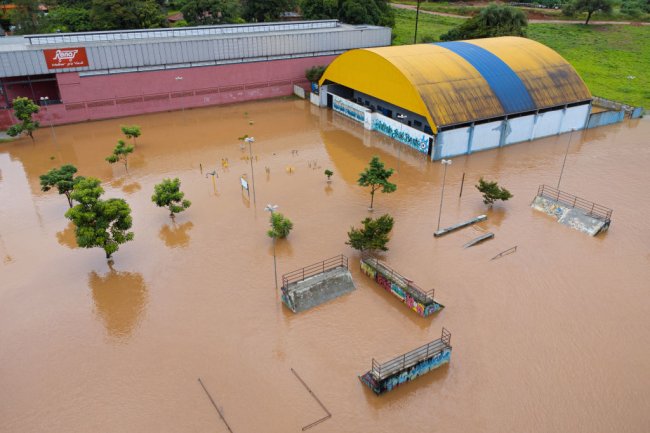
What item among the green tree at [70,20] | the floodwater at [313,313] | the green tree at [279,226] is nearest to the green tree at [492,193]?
the floodwater at [313,313]

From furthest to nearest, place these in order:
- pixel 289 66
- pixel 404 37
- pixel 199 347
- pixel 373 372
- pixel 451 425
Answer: pixel 404 37 < pixel 289 66 < pixel 199 347 < pixel 373 372 < pixel 451 425

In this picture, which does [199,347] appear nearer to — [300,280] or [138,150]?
[300,280]

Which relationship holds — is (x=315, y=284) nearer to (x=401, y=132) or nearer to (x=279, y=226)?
(x=279, y=226)

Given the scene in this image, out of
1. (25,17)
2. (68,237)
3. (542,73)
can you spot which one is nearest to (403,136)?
(542,73)

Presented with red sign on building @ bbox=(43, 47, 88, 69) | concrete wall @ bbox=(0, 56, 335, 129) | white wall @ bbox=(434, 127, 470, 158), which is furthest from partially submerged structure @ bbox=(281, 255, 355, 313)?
red sign on building @ bbox=(43, 47, 88, 69)

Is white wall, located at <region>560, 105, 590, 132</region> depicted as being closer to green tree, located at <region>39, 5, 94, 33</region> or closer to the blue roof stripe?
the blue roof stripe

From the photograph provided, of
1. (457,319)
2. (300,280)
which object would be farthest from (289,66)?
(457,319)
